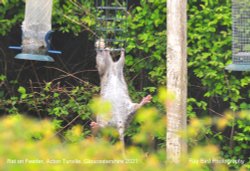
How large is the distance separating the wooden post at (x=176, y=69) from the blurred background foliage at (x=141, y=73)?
122 centimetres

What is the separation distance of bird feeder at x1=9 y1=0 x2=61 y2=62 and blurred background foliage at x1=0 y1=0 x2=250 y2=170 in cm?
99

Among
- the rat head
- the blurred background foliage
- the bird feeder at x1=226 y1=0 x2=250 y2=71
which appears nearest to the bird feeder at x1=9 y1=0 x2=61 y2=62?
the rat head

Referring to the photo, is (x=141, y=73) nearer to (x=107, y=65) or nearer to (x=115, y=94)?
(x=107, y=65)

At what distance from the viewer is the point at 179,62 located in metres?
4.72

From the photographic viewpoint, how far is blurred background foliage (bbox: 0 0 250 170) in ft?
19.9

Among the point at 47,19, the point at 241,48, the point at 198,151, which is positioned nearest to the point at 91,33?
the point at 47,19

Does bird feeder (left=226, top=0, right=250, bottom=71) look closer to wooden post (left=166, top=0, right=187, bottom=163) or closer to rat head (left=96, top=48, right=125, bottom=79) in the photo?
wooden post (left=166, top=0, right=187, bottom=163)

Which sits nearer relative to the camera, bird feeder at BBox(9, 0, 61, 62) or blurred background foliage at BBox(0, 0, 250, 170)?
bird feeder at BBox(9, 0, 61, 62)

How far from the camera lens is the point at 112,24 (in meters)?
5.80

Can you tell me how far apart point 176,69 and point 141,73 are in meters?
1.72

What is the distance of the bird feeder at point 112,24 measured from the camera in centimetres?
569

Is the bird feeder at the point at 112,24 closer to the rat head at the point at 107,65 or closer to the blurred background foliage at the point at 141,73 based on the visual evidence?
the blurred background foliage at the point at 141,73

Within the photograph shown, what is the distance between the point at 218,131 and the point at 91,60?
4.80ft

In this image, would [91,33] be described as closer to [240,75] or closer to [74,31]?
[74,31]
